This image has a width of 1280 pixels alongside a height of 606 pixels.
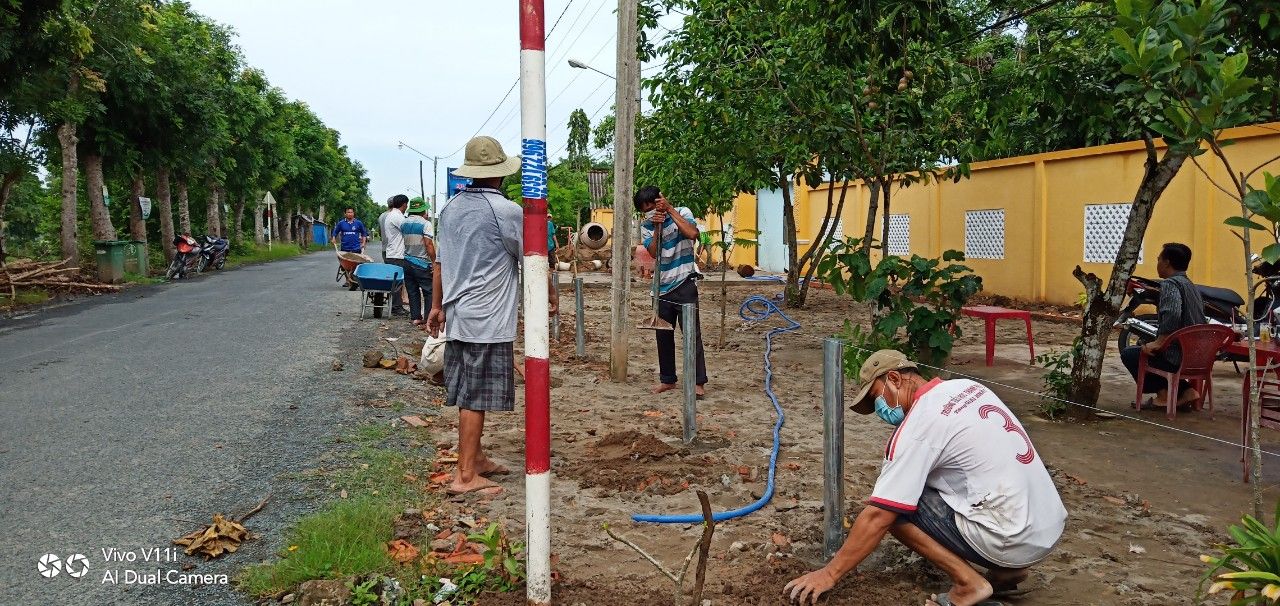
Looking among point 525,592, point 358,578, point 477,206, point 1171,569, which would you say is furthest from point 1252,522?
point 477,206

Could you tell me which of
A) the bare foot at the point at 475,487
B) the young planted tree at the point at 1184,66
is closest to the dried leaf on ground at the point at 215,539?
the bare foot at the point at 475,487

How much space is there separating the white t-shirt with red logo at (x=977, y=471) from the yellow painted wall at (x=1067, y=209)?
634cm

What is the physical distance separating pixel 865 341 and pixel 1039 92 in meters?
2.19

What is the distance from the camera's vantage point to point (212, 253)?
23125 mm

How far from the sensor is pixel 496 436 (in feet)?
19.2

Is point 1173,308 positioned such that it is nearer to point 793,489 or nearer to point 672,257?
point 793,489

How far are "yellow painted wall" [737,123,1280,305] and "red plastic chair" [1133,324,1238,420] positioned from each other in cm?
401

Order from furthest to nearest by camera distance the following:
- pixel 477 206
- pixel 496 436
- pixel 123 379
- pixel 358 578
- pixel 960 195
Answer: pixel 960 195, pixel 123 379, pixel 496 436, pixel 477 206, pixel 358 578

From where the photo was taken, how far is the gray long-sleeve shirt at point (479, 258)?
15.0 ft

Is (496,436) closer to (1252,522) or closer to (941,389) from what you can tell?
(941,389)

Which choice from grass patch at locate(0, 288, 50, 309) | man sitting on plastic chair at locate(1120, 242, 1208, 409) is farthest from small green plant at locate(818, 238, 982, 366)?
grass patch at locate(0, 288, 50, 309)

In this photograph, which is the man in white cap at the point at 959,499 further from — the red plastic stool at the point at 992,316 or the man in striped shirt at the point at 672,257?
the red plastic stool at the point at 992,316

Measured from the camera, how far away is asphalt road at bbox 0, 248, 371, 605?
3546mm

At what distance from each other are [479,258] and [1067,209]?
1074 centimetres
